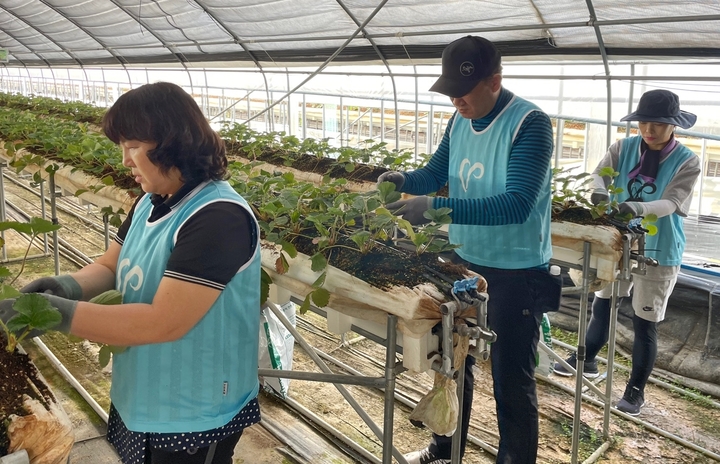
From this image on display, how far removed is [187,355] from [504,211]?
1.07 m

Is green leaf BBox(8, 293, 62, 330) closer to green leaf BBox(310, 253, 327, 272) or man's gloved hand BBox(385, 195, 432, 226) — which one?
green leaf BBox(310, 253, 327, 272)

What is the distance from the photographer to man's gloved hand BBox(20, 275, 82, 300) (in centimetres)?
140

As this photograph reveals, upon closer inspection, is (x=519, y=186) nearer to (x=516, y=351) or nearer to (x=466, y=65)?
(x=466, y=65)

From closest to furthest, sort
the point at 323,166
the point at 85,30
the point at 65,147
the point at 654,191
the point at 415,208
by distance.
Answer: the point at 415,208 < the point at 654,191 < the point at 65,147 < the point at 323,166 < the point at 85,30

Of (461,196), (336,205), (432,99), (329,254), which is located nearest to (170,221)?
(329,254)

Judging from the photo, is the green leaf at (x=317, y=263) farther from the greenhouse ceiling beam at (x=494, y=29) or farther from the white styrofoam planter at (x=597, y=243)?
the greenhouse ceiling beam at (x=494, y=29)

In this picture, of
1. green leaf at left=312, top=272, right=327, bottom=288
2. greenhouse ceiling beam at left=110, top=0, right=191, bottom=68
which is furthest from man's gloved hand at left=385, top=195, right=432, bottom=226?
greenhouse ceiling beam at left=110, top=0, right=191, bottom=68

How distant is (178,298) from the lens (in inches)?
45.8

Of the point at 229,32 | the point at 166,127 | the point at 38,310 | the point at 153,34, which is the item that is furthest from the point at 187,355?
the point at 153,34

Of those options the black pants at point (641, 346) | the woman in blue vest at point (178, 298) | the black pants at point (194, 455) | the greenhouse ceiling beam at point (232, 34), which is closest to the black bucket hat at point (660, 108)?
the black pants at point (641, 346)

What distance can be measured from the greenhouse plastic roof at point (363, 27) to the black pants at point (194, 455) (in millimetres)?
2285

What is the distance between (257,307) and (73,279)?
47cm

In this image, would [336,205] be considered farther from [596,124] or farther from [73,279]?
[596,124]

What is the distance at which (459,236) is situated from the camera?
7.34 ft
